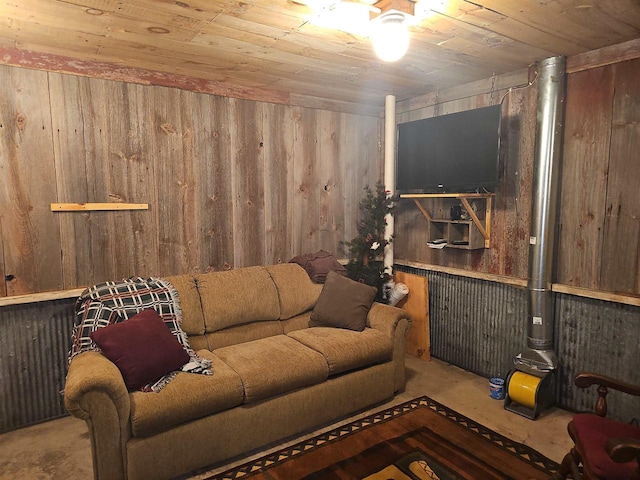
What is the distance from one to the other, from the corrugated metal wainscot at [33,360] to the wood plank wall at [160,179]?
→ 16 centimetres

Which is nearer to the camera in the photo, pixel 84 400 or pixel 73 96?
pixel 84 400

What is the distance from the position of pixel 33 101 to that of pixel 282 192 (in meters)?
1.97

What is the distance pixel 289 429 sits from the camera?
263 centimetres

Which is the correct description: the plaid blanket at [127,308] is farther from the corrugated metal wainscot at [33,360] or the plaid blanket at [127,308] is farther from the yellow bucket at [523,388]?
the yellow bucket at [523,388]

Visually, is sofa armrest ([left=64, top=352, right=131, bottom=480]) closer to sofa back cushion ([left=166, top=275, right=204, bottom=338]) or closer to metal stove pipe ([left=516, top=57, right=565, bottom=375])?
sofa back cushion ([left=166, top=275, right=204, bottom=338])

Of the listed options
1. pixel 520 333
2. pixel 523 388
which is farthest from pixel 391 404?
pixel 520 333

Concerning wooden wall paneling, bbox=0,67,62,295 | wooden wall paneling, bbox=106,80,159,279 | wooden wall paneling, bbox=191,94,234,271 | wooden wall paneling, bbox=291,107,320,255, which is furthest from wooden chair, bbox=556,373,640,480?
wooden wall paneling, bbox=0,67,62,295

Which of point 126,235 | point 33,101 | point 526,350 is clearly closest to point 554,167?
point 526,350

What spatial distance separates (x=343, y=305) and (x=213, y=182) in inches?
58.6

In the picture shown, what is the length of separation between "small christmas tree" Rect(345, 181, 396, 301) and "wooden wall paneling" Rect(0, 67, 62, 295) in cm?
245

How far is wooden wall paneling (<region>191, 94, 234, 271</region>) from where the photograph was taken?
3.41 m

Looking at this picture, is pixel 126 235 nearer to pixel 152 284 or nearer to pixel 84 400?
pixel 152 284

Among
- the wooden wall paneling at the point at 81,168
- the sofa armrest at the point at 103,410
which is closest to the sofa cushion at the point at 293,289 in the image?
the wooden wall paneling at the point at 81,168

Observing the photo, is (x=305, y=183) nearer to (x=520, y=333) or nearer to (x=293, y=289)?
(x=293, y=289)
